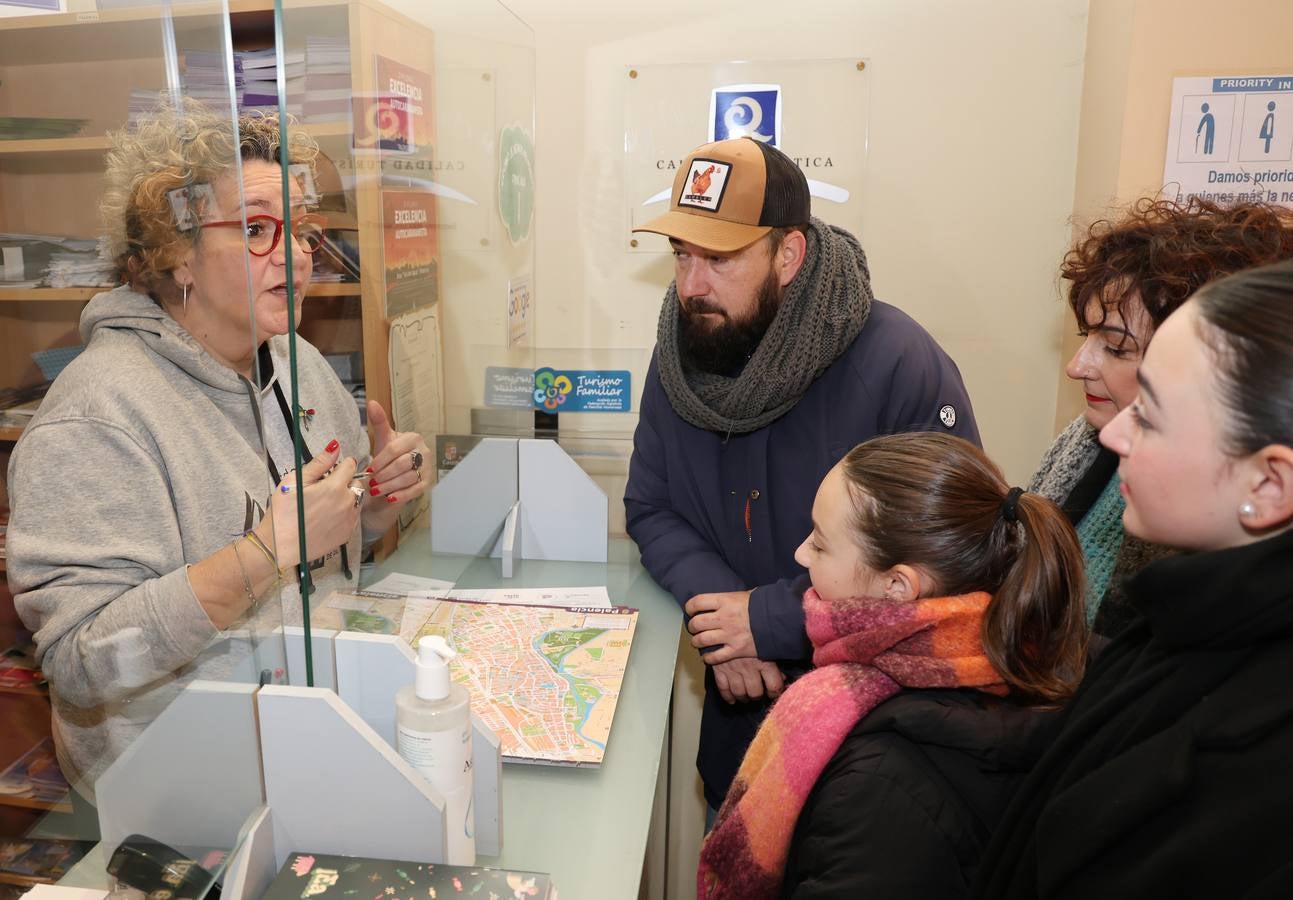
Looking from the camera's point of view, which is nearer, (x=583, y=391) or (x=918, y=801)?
(x=918, y=801)

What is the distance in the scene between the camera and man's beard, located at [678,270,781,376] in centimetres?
180

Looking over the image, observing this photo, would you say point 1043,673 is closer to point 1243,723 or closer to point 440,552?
point 1243,723

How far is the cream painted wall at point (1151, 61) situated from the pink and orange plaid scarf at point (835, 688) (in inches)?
54.3

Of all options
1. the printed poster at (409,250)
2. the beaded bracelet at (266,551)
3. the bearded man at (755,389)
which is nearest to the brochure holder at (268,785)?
the beaded bracelet at (266,551)

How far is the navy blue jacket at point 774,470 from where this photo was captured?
5.68 feet

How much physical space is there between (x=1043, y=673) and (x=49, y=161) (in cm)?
135

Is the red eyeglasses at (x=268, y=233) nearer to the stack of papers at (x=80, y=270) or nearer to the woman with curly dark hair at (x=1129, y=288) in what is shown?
the stack of papers at (x=80, y=270)

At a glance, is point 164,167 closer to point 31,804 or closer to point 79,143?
point 79,143

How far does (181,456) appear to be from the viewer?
1.05 metres

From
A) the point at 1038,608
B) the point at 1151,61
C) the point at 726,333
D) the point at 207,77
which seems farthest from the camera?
the point at 1151,61

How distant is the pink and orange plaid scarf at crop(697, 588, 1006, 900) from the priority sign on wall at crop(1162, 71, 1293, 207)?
133 centimetres

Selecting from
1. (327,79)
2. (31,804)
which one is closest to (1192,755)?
(327,79)

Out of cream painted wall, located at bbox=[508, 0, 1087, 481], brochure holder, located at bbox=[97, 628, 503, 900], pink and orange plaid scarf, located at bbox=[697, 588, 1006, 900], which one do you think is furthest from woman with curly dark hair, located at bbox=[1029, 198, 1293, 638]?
brochure holder, located at bbox=[97, 628, 503, 900]

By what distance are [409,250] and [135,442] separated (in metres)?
0.41
